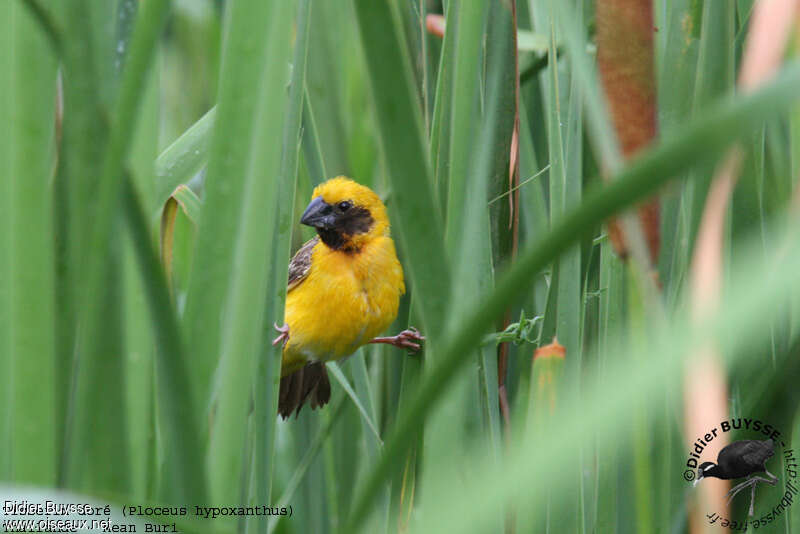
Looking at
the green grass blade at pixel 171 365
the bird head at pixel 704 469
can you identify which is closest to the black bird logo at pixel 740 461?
the bird head at pixel 704 469

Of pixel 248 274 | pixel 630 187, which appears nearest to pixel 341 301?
pixel 248 274

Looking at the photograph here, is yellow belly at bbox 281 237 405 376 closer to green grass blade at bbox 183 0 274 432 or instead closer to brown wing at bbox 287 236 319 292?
brown wing at bbox 287 236 319 292

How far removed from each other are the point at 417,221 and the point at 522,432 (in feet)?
1.30

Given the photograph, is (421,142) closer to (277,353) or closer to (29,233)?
(29,233)

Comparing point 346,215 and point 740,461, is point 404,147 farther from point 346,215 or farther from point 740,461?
point 346,215

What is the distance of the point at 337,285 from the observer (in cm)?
204

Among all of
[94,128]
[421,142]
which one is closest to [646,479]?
[421,142]

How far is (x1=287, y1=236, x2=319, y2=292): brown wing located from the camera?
2.16m

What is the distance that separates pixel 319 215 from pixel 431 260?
58.4 inches

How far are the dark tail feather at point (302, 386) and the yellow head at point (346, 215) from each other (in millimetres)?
338

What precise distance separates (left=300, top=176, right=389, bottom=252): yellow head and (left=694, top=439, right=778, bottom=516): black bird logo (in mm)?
1266

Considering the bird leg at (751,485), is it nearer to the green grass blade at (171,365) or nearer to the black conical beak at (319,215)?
the green grass blade at (171,365)

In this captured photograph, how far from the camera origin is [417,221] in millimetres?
567

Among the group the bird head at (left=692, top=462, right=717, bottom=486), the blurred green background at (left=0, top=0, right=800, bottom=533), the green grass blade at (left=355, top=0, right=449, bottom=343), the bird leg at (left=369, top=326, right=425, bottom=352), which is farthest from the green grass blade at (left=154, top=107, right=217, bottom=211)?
the bird head at (left=692, top=462, right=717, bottom=486)
